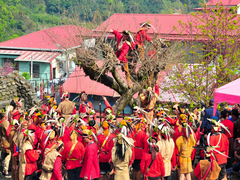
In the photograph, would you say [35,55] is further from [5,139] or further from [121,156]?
[121,156]

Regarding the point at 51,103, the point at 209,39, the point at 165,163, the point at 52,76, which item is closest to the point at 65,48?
the point at 51,103

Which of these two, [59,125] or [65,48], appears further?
[65,48]

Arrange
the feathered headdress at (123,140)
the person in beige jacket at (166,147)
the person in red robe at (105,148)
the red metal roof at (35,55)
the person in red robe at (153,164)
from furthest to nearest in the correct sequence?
the red metal roof at (35,55) < the person in red robe at (105,148) < the person in beige jacket at (166,147) < the person in red robe at (153,164) < the feathered headdress at (123,140)

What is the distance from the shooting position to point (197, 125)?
8312 millimetres

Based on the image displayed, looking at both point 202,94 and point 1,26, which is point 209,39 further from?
point 1,26

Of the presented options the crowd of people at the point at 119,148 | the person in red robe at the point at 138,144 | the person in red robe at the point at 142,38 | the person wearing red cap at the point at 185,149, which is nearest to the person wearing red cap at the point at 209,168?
the crowd of people at the point at 119,148

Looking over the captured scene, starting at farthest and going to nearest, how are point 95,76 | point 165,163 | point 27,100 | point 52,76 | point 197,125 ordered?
point 52,76 → point 27,100 → point 95,76 → point 197,125 → point 165,163

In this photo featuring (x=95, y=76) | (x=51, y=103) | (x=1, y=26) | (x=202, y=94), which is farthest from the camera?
(x=1, y=26)

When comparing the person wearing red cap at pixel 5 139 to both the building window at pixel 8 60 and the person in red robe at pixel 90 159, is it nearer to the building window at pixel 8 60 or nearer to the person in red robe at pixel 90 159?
the person in red robe at pixel 90 159

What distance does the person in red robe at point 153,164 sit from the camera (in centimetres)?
656

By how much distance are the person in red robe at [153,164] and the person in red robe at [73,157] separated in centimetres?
149

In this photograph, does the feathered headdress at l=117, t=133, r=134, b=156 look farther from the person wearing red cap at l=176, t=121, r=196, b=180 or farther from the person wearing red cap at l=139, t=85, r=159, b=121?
the person wearing red cap at l=139, t=85, r=159, b=121

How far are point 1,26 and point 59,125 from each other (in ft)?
212

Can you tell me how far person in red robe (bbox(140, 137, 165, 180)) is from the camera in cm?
656
